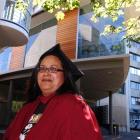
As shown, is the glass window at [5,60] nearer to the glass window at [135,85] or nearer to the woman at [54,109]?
the glass window at [135,85]

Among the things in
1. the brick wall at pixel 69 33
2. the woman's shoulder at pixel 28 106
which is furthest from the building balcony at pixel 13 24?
the brick wall at pixel 69 33

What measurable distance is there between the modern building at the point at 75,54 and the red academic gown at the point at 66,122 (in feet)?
23.7

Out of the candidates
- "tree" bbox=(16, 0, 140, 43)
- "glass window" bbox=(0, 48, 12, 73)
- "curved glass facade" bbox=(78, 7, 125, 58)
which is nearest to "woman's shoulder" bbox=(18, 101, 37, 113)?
"tree" bbox=(16, 0, 140, 43)

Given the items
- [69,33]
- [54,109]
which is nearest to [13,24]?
[54,109]

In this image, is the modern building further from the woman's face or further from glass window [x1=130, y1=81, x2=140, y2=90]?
glass window [x1=130, y1=81, x2=140, y2=90]

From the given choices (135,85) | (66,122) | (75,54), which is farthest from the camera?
(135,85)

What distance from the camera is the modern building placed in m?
11.3

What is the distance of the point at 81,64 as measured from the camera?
1855cm

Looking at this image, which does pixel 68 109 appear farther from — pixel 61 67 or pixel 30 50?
pixel 30 50

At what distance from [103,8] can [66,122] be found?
291 inches

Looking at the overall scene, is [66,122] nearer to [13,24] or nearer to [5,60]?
[13,24]

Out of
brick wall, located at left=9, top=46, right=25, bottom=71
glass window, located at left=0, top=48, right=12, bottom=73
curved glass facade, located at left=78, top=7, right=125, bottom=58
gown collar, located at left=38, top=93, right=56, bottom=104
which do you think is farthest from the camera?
brick wall, located at left=9, top=46, right=25, bottom=71

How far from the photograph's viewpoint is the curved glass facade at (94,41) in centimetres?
2103

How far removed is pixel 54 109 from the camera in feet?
6.70
